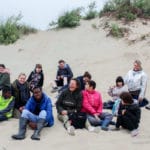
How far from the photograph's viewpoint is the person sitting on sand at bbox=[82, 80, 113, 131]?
12.7 m

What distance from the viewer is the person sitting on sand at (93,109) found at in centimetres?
1269

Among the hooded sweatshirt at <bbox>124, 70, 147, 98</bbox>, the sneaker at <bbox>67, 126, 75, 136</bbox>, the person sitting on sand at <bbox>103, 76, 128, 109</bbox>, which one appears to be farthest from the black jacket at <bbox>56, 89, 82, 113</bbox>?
the hooded sweatshirt at <bbox>124, 70, 147, 98</bbox>

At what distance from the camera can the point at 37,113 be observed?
12.5 metres

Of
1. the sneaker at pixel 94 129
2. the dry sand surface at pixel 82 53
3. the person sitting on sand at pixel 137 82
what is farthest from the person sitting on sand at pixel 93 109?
the dry sand surface at pixel 82 53

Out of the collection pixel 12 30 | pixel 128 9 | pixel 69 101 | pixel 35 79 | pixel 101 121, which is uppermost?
pixel 128 9

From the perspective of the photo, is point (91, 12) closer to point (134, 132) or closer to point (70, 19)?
point (70, 19)

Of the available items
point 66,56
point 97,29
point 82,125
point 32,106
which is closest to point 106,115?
point 82,125

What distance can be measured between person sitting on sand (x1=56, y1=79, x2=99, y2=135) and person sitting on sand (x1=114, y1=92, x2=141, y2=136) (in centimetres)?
67

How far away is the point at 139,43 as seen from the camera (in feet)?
71.3

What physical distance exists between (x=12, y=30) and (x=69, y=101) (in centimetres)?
1128

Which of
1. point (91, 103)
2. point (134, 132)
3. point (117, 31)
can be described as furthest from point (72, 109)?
point (117, 31)

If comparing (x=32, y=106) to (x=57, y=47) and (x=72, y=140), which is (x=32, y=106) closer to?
(x=72, y=140)

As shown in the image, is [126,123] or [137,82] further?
[137,82]

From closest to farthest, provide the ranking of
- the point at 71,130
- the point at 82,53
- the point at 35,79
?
the point at 71,130 < the point at 35,79 < the point at 82,53
